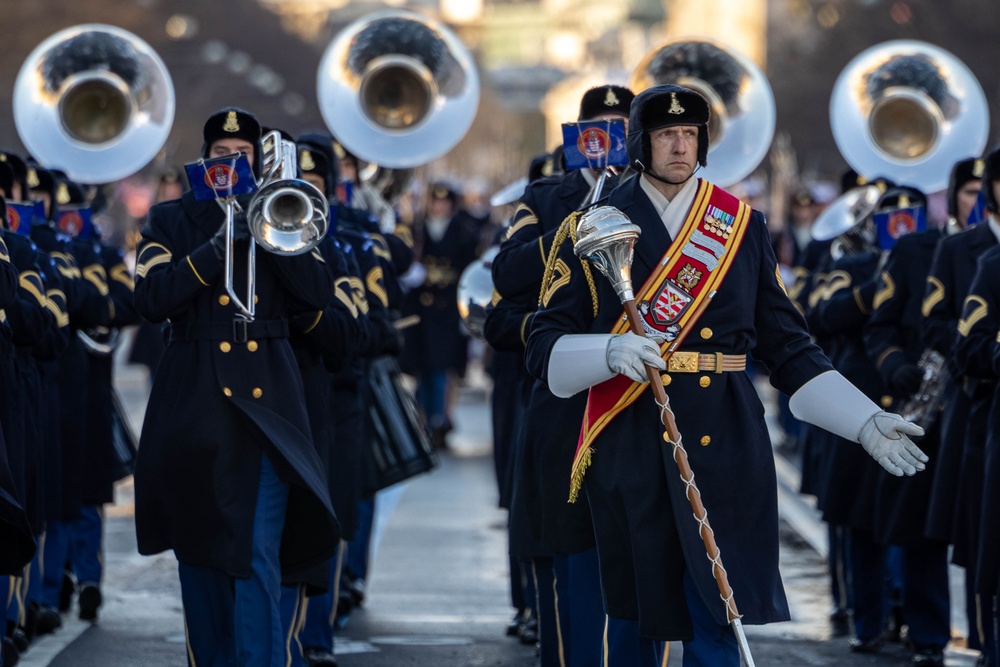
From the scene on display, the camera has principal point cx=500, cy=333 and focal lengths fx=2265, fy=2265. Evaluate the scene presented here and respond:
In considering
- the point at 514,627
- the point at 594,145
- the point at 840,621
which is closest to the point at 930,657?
the point at 840,621

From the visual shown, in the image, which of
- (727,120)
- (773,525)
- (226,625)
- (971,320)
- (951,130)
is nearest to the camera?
(773,525)

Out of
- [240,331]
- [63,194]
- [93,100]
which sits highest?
[93,100]

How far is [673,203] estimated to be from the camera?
697 centimetres

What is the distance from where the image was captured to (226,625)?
7887mm

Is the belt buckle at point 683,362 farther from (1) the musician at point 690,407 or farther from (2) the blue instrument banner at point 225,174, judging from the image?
(2) the blue instrument banner at point 225,174

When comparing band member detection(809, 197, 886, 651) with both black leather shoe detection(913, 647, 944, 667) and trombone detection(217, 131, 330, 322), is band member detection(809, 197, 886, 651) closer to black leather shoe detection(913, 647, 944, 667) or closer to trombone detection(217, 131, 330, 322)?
black leather shoe detection(913, 647, 944, 667)

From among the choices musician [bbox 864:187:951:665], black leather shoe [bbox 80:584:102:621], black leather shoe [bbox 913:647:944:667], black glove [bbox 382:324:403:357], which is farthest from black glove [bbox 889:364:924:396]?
black leather shoe [bbox 80:584:102:621]

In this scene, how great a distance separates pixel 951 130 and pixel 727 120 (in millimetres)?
2267

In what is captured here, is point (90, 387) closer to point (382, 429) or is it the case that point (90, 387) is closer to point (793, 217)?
point (382, 429)

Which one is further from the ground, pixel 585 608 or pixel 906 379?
pixel 906 379

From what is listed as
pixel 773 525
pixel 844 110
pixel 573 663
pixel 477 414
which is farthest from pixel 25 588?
pixel 477 414

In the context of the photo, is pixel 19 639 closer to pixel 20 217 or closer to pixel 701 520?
pixel 20 217

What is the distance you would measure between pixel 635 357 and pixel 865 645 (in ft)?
12.6

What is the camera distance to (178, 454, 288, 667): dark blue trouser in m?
7.76
